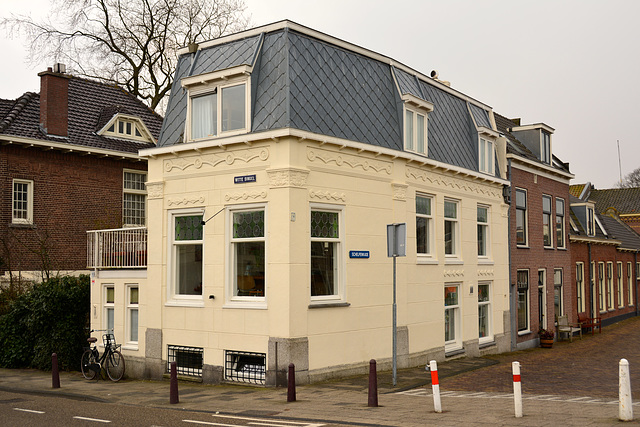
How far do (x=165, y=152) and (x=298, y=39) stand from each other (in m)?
4.28

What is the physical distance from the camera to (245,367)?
1438cm

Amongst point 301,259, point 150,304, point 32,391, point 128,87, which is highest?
point 128,87

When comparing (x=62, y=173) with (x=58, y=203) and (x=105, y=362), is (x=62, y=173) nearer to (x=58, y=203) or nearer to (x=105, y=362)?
(x=58, y=203)

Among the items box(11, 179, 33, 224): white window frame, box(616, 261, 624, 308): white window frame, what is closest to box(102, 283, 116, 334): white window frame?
box(11, 179, 33, 224): white window frame

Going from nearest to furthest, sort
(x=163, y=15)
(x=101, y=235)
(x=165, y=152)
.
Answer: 1. (x=165, y=152)
2. (x=101, y=235)
3. (x=163, y=15)

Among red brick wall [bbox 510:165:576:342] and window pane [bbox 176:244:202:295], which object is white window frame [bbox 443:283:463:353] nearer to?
red brick wall [bbox 510:165:576:342]

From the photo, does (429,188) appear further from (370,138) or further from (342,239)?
(342,239)

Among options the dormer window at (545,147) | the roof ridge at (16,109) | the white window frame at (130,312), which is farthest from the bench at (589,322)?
the roof ridge at (16,109)

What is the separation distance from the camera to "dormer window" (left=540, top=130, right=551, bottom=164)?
27516mm

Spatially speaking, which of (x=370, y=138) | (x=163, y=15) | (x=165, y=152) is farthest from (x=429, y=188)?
(x=163, y=15)

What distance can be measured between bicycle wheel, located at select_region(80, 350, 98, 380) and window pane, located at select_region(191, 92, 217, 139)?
20.6ft

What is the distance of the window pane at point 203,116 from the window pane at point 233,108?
341mm

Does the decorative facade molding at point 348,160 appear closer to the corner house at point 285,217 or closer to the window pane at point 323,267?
the corner house at point 285,217

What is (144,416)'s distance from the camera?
36.8 feet
